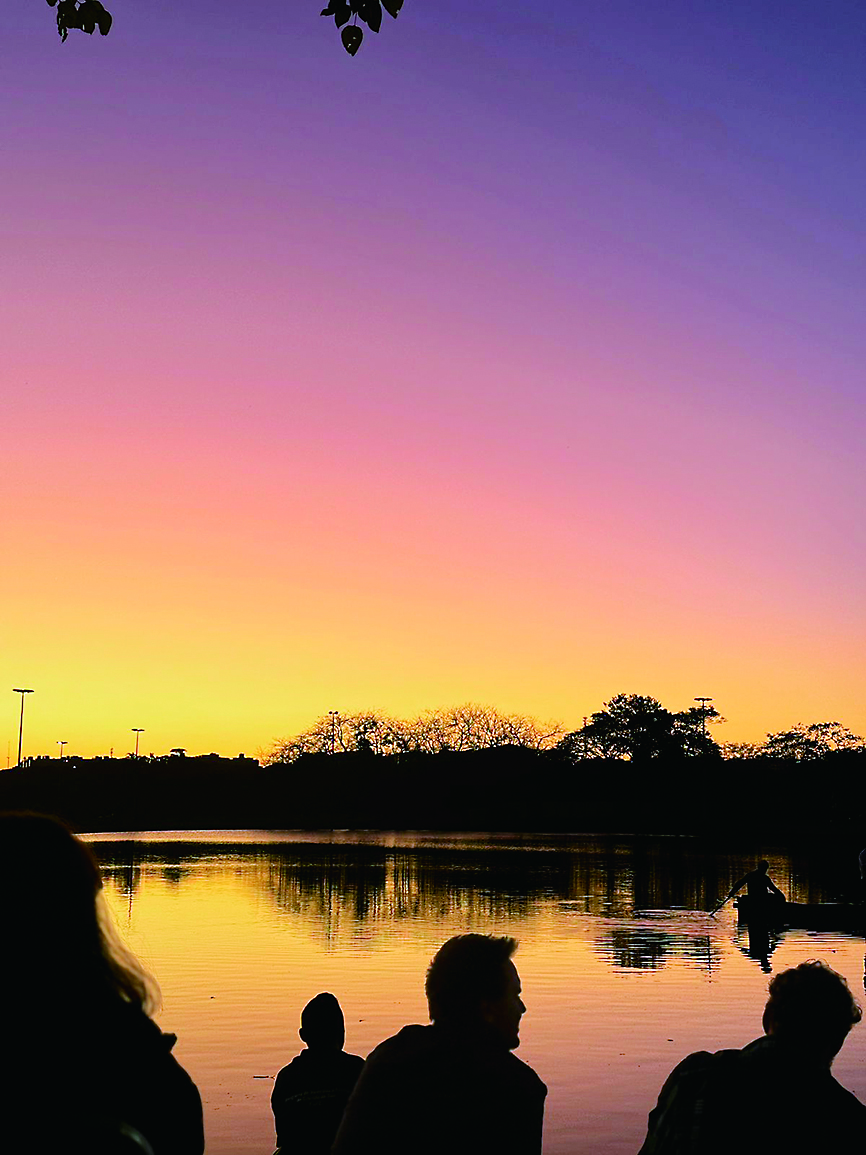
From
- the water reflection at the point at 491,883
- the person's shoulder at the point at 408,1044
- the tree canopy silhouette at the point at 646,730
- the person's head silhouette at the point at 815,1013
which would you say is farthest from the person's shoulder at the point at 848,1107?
the tree canopy silhouette at the point at 646,730

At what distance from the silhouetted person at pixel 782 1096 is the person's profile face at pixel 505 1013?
472 mm

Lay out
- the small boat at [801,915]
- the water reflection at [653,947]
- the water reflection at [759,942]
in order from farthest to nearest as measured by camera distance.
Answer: the small boat at [801,915] → the water reflection at [759,942] → the water reflection at [653,947]

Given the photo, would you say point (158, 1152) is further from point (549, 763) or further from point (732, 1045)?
point (549, 763)

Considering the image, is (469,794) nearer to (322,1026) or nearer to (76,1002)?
(322,1026)

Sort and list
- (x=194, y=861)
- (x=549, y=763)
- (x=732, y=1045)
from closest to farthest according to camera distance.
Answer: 1. (x=732, y=1045)
2. (x=194, y=861)
3. (x=549, y=763)

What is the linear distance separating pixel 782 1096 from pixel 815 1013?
0.83 ft

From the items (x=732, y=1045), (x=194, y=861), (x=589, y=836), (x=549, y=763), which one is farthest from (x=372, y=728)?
(x=732, y=1045)

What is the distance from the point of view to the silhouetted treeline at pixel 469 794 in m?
134

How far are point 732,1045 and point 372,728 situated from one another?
528 ft

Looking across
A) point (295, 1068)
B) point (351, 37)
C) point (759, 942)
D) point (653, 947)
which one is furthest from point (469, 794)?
point (351, 37)

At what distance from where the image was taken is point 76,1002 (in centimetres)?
277

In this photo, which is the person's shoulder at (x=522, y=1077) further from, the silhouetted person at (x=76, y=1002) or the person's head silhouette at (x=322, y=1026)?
the person's head silhouette at (x=322, y=1026)

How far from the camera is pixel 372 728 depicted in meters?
179

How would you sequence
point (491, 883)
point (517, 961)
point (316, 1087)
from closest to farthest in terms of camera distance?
point (316, 1087)
point (517, 961)
point (491, 883)
